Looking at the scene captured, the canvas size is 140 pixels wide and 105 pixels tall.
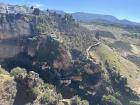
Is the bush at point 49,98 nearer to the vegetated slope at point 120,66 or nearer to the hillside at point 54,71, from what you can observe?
the hillside at point 54,71

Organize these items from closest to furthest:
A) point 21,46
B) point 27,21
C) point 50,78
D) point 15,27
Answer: point 50,78
point 21,46
point 15,27
point 27,21

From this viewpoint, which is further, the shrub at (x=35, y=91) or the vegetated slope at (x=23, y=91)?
the shrub at (x=35, y=91)

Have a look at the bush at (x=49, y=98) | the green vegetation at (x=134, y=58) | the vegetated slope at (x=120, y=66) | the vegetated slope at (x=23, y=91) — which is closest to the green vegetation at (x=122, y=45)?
the green vegetation at (x=134, y=58)

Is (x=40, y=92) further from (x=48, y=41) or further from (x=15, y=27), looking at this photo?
(x=15, y=27)

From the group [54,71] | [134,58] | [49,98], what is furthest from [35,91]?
[134,58]

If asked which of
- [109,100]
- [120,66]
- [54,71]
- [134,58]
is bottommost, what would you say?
[134,58]

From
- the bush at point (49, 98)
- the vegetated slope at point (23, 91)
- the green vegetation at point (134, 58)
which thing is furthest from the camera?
the green vegetation at point (134, 58)

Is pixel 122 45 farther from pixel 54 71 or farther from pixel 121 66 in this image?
pixel 54 71

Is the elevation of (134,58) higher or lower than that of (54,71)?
lower

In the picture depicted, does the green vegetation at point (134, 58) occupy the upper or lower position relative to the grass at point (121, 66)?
lower

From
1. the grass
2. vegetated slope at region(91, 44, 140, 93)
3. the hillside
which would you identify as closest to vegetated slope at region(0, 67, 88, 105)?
the hillside

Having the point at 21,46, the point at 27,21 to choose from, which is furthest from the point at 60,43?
the point at 27,21
